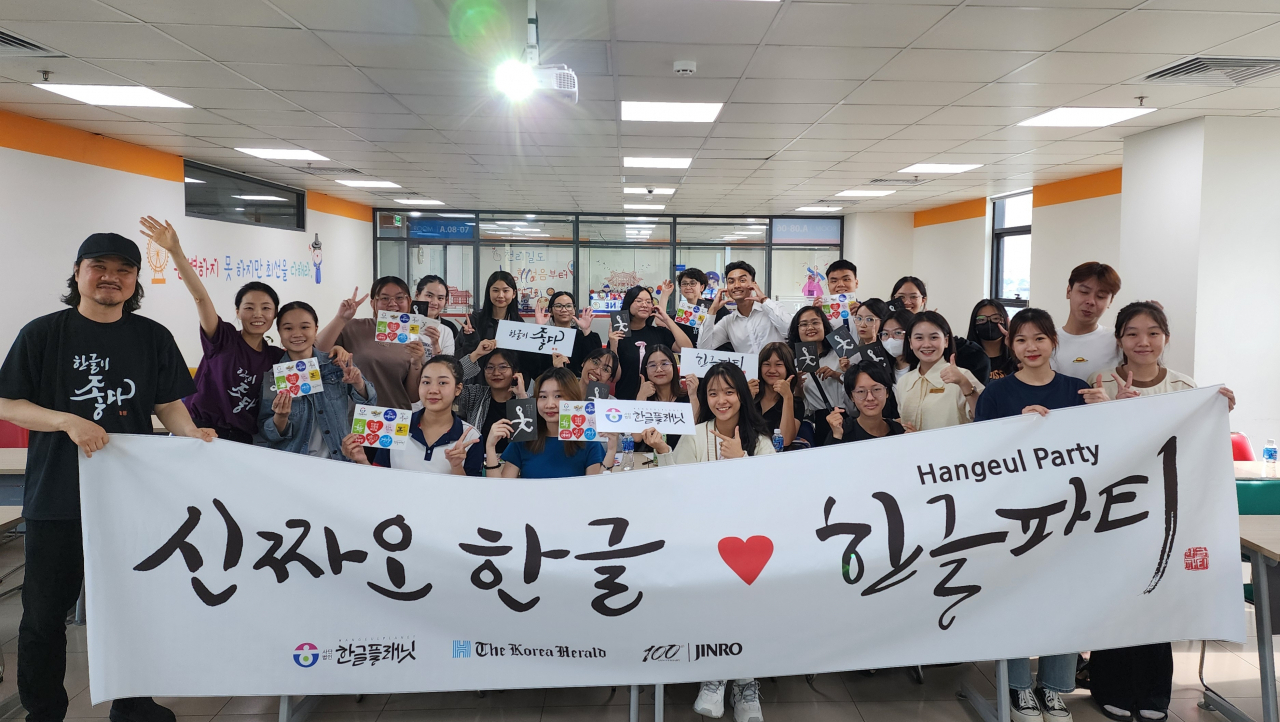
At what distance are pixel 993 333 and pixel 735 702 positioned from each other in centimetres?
230

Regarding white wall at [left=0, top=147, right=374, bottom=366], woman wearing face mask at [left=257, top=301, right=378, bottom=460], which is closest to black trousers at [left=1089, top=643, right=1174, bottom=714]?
woman wearing face mask at [left=257, top=301, right=378, bottom=460]

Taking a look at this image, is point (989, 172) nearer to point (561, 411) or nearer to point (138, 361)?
point (561, 411)

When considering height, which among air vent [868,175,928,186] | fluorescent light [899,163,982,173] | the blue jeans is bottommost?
the blue jeans

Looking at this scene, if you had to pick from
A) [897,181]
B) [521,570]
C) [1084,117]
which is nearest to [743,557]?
[521,570]

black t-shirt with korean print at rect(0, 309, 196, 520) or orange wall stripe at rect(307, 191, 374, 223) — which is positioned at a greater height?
orange wall stripe at rect(307, 191, 374, 223)

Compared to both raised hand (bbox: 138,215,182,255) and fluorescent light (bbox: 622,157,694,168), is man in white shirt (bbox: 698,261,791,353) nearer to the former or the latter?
raised hand (bbox: 138,215,182,255)

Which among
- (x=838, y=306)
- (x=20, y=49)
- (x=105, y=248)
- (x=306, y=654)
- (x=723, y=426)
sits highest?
(x=20, y=49)

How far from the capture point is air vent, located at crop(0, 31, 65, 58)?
3.76 metres

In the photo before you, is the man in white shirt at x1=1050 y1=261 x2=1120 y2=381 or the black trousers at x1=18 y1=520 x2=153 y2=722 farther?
the man in white shirt at x1=1050 y1=261 x2=1120 y2=381

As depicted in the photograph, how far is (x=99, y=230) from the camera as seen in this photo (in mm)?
6020

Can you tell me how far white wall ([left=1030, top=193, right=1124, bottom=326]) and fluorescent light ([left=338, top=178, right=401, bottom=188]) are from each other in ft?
26.3

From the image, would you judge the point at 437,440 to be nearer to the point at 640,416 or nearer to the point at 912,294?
the point at 640,416

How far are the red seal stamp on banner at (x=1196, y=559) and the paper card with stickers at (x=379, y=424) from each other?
8.26 ft

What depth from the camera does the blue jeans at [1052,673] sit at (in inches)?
93.0
